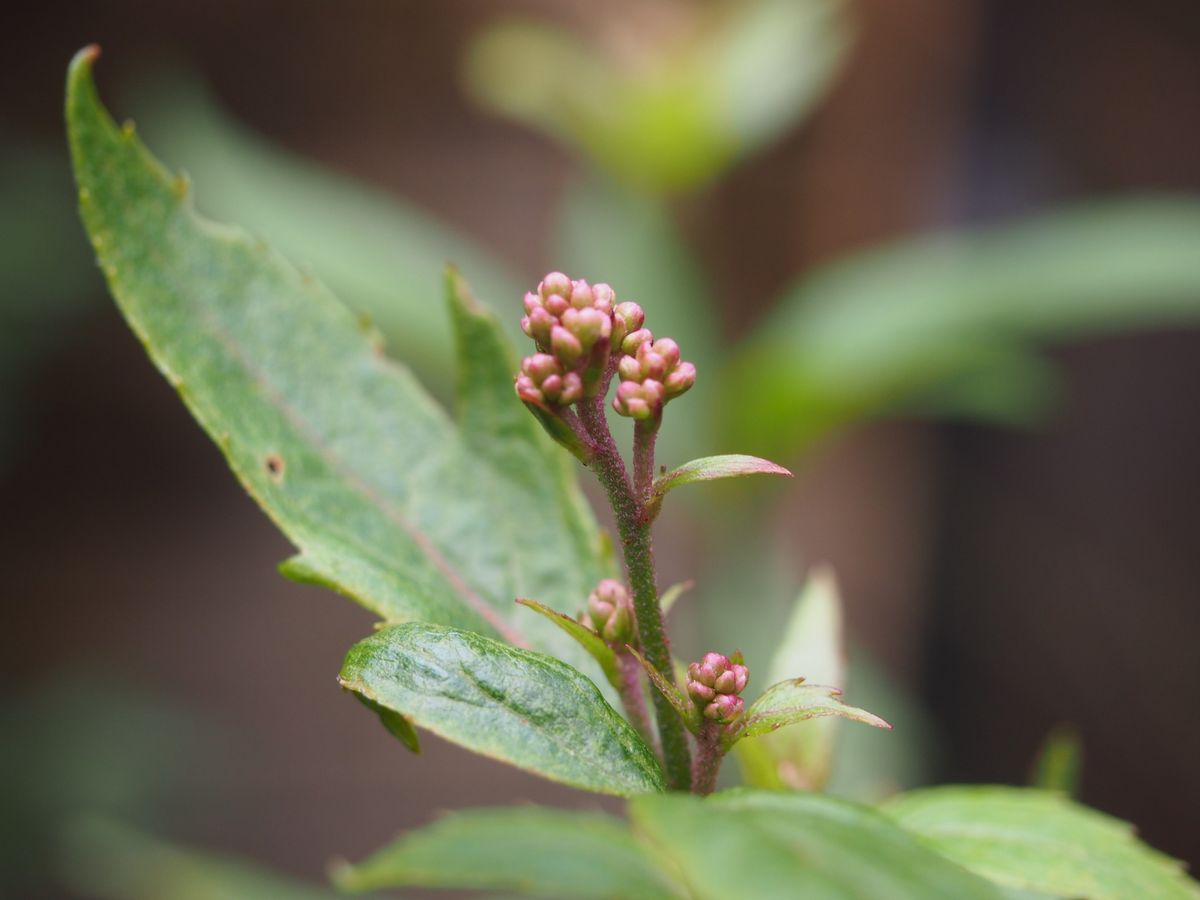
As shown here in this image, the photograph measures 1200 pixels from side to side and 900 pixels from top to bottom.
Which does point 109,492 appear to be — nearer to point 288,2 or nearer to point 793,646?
point 288,2

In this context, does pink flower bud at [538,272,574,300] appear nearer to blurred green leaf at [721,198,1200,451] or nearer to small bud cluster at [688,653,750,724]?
small bud cluster at [688,653,750,724]

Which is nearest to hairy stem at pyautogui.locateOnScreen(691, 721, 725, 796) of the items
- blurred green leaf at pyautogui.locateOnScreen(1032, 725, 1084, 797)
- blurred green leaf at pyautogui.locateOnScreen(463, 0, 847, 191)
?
blurred green leaf at pyautogui.locateOnScreen(1032, 725, 1084, 797)

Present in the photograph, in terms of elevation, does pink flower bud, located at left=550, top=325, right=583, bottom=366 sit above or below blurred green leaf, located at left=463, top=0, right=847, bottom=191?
below

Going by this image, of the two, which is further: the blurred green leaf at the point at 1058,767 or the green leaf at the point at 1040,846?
the blurred green leaf at the point at 1058,767

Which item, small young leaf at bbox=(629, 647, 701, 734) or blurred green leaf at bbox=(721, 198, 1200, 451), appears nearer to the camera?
small young leaf at bbox=(629, 647, 701, 734)

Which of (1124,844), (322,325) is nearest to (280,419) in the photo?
(322,325)

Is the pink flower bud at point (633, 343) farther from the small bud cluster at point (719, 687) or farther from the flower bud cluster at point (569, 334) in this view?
the small bud cluster at point (719, 687)

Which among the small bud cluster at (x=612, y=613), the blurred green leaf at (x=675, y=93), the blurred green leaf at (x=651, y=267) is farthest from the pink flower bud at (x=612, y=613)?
the blurred green leaf at (x=675, y=93)
